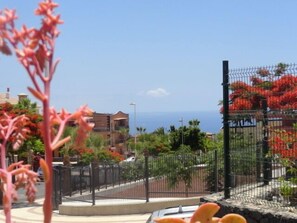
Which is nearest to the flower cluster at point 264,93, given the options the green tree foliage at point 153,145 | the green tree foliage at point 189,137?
the green tree foliage at point 189,137

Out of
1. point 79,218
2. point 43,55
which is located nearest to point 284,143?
point 43,55

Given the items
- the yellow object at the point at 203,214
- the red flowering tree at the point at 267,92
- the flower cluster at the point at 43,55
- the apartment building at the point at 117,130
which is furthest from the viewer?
the apartment building at the point at 117,130

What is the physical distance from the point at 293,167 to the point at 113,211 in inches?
433

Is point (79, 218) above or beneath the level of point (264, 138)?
beneath

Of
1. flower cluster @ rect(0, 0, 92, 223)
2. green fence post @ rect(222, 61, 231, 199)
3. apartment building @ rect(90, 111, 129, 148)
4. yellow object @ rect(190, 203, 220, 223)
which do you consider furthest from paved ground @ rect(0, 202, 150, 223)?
apartment building @ rect(90, 111, 129, 148)

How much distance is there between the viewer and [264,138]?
10844 mm

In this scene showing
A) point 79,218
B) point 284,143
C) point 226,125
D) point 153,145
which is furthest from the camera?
point 153,145

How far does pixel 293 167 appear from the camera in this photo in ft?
33.3

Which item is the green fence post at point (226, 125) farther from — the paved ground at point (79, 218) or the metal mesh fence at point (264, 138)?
the paved ground at point (79, 218)

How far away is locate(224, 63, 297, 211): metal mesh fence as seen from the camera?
32.8ft

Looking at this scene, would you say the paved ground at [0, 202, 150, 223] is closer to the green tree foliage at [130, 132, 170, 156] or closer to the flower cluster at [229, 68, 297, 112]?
the flower cluster at [229, 68, 297, 112]

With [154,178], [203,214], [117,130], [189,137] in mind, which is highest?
[117,130]

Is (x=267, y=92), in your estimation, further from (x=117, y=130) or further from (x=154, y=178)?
(x=117, y=130)

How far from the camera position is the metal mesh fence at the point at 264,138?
393 inches
